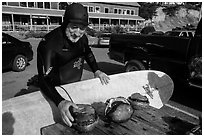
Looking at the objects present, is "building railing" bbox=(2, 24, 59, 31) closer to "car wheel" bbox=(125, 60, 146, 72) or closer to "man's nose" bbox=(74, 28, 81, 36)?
"car wheel" bbox=(125, 60, 146, 72)

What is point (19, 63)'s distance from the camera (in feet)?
24.6

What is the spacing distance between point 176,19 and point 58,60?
6065cm

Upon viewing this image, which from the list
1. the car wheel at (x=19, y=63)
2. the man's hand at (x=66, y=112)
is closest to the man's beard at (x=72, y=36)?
the man's hand at (x=66, y=112)

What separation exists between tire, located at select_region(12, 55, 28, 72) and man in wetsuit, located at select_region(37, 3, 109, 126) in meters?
5.21

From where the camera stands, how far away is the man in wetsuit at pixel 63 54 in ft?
6.90

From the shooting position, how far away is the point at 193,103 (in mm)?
4469

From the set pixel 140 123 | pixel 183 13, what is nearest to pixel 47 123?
pixel 140 123

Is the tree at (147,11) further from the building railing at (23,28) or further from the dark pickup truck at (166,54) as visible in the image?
the dark pickup truck at (166,54)

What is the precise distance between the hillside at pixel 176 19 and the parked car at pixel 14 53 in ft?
162

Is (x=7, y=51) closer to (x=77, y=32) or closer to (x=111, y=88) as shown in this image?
(x=111, y=88)

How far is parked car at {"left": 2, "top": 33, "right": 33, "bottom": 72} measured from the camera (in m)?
6.92

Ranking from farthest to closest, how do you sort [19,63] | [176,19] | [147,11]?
[176,19] → [147,11] → [19,63]

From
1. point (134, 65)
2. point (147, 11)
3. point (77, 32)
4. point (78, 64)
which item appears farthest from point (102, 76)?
point (147, 11)

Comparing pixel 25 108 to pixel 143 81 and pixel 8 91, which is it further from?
pixel 8 91
